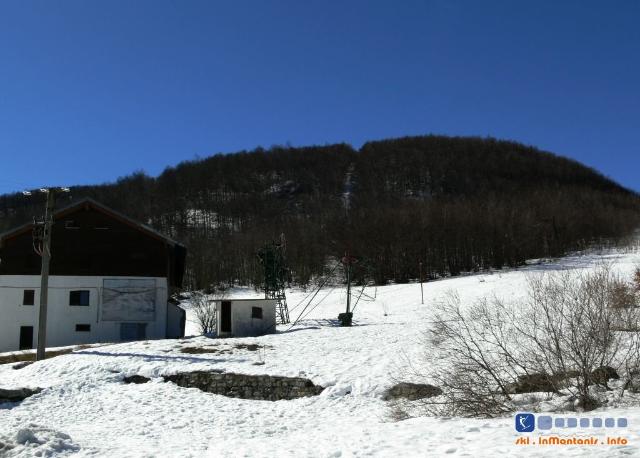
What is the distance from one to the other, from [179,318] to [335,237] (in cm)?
6491

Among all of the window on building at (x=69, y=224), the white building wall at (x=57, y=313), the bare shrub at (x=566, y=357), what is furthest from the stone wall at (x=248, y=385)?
the window on building at (x=69, y=224)

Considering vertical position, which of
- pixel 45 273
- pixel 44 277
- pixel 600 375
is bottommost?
pixel 600 375

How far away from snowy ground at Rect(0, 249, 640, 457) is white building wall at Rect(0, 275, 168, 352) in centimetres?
782

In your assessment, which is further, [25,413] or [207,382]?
[207,382]

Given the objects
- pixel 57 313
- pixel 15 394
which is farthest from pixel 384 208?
pixel 15 394

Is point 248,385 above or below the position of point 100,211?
below

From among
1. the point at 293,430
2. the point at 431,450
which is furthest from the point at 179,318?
the point at 431,450

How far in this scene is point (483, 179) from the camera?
162500 mm

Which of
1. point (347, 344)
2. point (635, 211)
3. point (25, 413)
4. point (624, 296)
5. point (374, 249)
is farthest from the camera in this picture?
point (635, 211)

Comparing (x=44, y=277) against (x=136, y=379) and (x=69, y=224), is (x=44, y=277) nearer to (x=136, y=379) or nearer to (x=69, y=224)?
(x=136, y=379)

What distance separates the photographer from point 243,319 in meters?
31.9

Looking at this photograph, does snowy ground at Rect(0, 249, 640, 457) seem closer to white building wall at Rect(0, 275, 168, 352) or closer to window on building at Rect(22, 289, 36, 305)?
white building wall at Rect(0, 275, 168, 352)

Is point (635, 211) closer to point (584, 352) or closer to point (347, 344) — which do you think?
point (347, 344)

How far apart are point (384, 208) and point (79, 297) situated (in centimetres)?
8588
